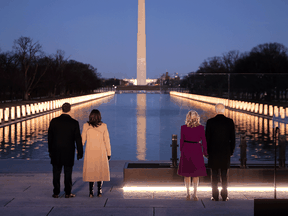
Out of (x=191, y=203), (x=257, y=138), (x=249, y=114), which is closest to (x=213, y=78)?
(x=249, y=114)

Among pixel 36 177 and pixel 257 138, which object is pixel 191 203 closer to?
pixel 36 177

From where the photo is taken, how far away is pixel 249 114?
3122cm

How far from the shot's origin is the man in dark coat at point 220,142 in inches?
258

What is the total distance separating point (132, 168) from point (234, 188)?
6.55 ft

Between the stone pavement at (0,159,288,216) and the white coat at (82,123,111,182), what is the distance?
40 cm

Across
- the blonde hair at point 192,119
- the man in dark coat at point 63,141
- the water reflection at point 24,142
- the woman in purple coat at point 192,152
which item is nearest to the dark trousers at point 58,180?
the man in dark coat at point 63,141

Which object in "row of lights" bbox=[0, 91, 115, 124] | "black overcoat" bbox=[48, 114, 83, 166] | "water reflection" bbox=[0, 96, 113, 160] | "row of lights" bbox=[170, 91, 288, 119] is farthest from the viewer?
"row of lights" bbox=[170, 91, 288, 119]

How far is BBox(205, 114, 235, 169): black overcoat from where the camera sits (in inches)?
258

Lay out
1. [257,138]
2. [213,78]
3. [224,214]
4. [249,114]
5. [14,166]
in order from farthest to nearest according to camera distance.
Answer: [213,78] < [249,114] < [257,138] < [14,166] < [224,214]

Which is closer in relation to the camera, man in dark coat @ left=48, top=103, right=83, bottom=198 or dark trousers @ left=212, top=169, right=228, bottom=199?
dark trousers @ left=212, top=169, right=228, bottom=199

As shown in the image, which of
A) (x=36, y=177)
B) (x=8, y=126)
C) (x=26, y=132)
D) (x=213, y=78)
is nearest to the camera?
(x=36, y=177)

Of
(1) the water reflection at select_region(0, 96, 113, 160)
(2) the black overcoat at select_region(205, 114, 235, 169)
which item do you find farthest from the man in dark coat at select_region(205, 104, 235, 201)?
(1) the water reflection at select_region(0, 96, 113, 160)

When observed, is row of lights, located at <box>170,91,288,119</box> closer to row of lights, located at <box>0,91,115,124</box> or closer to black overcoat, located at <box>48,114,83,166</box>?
row of lights, located at <box>0,91,115,124</box>

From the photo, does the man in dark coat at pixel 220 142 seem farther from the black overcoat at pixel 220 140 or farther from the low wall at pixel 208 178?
the low wall at pixel 208 178
